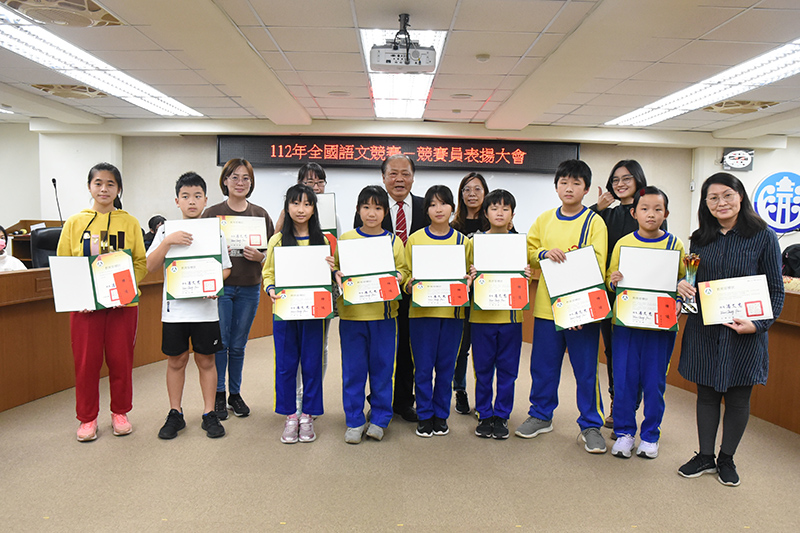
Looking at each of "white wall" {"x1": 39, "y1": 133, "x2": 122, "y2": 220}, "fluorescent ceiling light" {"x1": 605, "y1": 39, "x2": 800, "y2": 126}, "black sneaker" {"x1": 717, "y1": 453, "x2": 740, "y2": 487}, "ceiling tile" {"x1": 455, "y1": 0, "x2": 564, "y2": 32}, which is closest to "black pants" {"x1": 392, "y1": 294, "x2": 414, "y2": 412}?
"black sneaker" {"x1": 717, "y1": 453, "x2": 740, "y2": 487}

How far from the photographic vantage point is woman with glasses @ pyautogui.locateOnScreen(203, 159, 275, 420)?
2848 millimetres

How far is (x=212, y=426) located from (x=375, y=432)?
2.95 feet

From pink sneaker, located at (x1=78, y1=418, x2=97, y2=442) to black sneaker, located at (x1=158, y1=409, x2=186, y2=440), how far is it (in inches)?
12.5

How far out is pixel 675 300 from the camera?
2227 millimetres

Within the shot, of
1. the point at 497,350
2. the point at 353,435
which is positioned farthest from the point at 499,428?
the point at 353,435

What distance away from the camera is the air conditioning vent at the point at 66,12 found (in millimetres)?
3567

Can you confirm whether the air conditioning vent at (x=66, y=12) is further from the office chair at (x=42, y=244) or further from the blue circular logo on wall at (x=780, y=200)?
the blue circular logo on wall at (x=780, y=200)

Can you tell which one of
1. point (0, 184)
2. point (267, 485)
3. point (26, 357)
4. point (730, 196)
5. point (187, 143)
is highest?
point (187, 143)

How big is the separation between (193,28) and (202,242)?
236cm

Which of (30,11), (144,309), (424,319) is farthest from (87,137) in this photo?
(424,319)

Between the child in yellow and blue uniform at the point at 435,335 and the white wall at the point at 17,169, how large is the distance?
844cm

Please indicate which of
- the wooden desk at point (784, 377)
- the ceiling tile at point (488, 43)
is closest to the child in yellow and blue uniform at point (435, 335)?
the wooden desk at point (784, 377)

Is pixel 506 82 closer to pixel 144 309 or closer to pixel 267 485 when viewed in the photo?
pixel 144 309

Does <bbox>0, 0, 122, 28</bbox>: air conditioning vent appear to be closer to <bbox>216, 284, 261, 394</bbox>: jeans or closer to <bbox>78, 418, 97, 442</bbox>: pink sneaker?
<bbox>216, 284, 261, 394</bbox>: jeans
